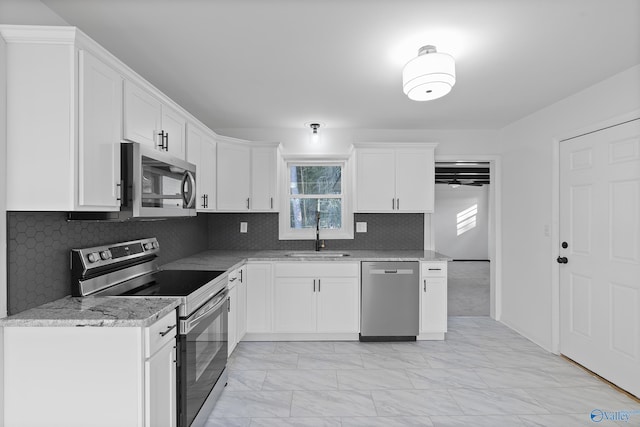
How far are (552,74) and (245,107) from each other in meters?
2.67

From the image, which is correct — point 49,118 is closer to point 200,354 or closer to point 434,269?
point 200,354

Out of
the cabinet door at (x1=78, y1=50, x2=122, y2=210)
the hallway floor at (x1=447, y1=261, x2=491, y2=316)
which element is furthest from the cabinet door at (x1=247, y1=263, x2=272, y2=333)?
the hallway floor at (x1=447, y1=261, x2=491, y2=316)

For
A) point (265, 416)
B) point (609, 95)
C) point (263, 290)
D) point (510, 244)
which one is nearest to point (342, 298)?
point (263, 290)

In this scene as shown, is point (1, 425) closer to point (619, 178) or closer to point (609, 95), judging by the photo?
point (619, 178)

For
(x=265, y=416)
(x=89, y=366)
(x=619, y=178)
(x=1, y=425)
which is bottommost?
(x=265, y=416)

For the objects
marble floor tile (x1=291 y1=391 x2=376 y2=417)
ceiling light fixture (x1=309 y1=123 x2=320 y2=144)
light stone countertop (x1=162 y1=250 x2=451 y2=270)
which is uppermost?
ceiling light fixture (x1=309 y1=123 x2=320 y2=144)

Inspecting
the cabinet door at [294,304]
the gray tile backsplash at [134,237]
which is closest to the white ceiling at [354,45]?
the gray tile backsplash at [134,237]

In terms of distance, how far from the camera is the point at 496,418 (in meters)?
2.19

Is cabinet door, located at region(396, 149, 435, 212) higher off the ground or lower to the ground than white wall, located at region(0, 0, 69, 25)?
lower

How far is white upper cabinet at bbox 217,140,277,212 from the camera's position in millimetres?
3680

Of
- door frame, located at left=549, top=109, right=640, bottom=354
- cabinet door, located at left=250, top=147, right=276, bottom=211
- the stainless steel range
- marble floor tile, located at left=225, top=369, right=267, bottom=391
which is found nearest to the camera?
the stainless steel range

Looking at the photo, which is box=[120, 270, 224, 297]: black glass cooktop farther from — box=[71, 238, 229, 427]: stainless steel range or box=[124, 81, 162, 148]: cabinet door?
box=[124, 81, 162, 148]: cabinet door

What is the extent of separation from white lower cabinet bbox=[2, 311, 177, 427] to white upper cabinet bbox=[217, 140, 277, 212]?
90.0 inches

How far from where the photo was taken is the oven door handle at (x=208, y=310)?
6.05 ft
